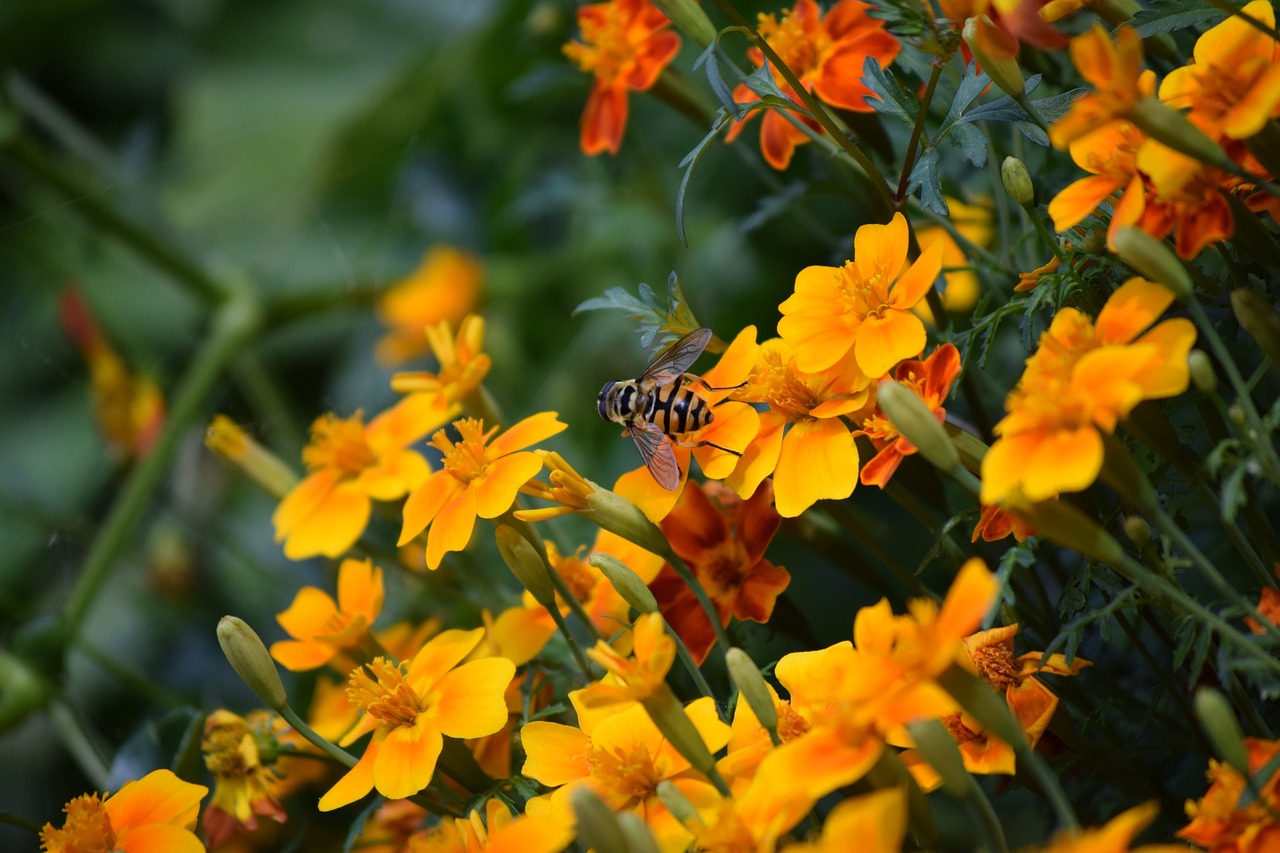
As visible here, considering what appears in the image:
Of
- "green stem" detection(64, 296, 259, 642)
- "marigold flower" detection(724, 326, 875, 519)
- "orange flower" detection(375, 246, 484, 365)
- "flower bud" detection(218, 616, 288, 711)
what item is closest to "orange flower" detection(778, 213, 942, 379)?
"marigold flower" detection(724, 326, 875, 519)

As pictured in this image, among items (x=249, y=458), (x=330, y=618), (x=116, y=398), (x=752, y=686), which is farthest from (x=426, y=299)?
(x=752, y=686)

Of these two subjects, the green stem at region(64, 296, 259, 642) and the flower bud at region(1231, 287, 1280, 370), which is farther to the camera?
the green stem at region(64, 296, 259, 642)

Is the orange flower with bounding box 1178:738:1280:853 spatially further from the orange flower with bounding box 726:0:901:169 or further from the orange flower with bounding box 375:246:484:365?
the orange flower with bounding box 375:246:484:365

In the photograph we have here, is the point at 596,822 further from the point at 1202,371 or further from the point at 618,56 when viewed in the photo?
the point at 618,56

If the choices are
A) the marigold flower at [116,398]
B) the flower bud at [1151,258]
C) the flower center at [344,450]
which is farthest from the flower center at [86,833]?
the marigold flower at [116,398]

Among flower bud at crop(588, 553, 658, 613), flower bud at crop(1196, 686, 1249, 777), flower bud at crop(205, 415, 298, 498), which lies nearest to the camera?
flower bud at crop(1196, 686, 1249, 777)

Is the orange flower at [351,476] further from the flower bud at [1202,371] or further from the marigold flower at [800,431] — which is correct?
the flower bud at [1202,371]
